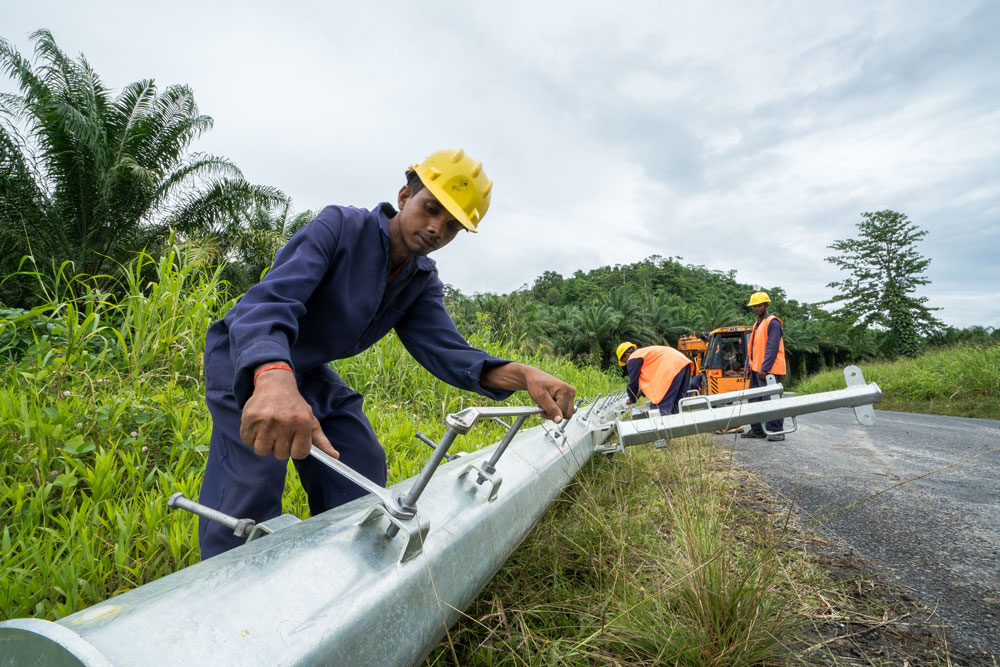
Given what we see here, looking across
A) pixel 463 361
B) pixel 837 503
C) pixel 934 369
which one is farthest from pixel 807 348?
pixel 463 361

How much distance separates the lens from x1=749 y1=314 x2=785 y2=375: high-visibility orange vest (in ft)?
24.3

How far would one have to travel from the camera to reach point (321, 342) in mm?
1748

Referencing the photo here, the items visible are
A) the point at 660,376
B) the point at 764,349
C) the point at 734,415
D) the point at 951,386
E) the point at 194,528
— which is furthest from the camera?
the point at 951,386

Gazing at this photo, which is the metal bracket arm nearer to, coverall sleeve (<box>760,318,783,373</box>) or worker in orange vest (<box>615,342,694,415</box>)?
worker in orange vest (<box>615,342,694,415</box>)

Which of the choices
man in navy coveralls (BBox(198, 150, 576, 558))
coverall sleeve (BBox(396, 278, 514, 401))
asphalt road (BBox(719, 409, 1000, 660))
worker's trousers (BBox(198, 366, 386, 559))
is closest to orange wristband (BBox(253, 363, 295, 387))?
man in navy coveralls (BBox(198, 150, 576, 558))

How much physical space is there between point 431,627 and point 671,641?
712mm

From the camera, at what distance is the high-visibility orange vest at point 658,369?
6.02m

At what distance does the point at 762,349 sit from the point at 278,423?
772cm

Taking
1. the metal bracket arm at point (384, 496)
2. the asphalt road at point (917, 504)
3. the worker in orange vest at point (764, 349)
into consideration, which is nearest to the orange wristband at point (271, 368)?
the metal bracket arm at point (384, 496)

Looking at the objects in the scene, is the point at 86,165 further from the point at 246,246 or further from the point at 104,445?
the point at 104,445

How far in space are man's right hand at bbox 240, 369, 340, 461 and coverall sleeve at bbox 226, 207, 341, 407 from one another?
10 cm

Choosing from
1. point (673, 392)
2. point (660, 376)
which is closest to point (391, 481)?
point (660, 376)

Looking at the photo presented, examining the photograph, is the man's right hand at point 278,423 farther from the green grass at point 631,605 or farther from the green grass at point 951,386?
the green grass at point 951,386

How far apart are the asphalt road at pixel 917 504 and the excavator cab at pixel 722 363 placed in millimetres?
4919
